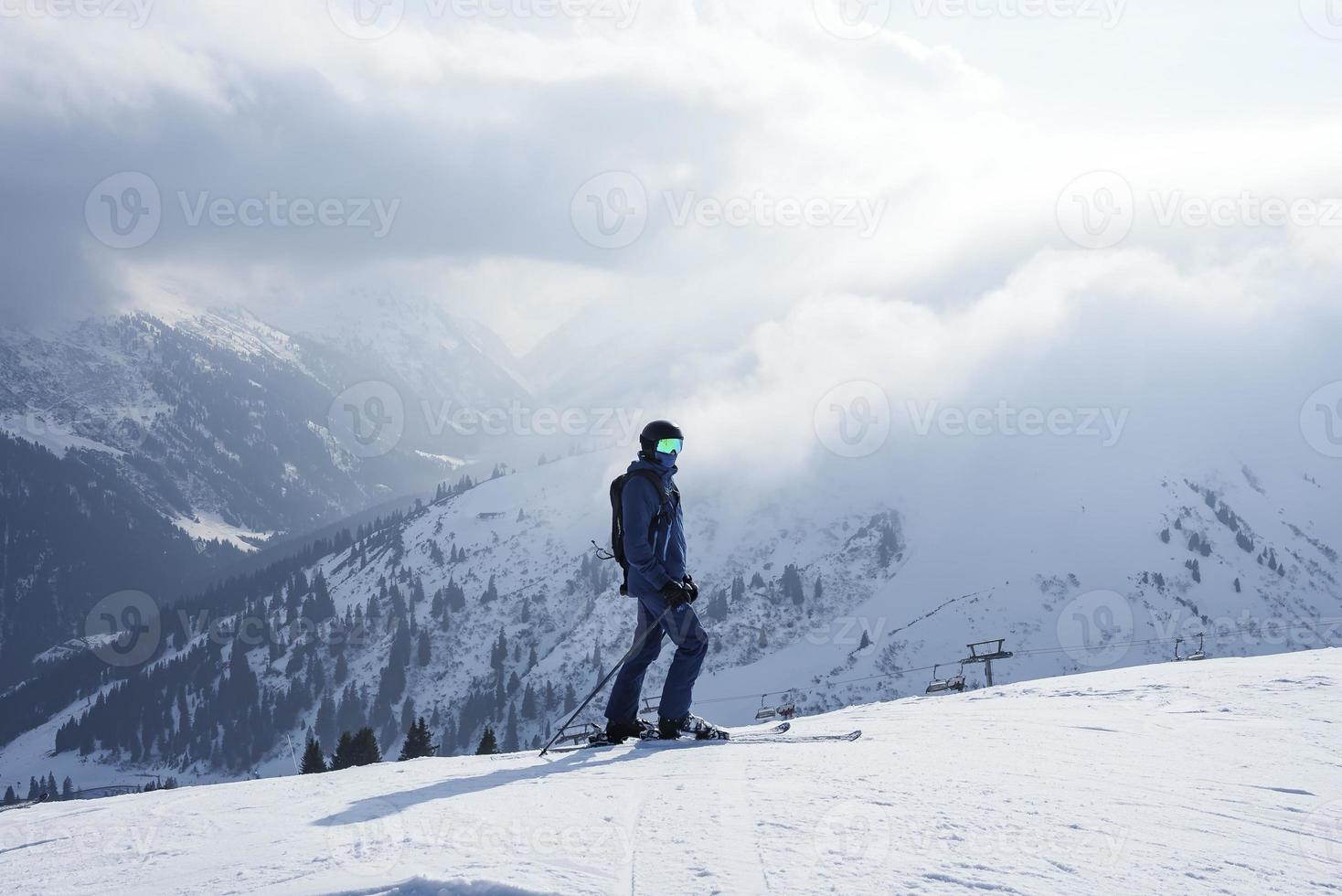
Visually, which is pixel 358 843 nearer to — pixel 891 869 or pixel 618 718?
pixel 891 869

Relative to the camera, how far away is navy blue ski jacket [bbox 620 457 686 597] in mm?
8922

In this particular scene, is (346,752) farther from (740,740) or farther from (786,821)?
(786,821)

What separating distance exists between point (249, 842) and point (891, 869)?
336 centimetres

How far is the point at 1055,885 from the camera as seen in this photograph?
3.89 m

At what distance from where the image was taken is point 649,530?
8.98 m

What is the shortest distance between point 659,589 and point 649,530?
1.93 ft

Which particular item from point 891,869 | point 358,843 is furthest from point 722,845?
point 358,843

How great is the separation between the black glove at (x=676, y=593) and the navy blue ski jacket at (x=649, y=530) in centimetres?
5
